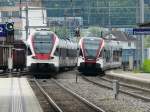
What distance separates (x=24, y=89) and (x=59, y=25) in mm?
52528

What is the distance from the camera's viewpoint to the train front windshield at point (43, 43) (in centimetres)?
4416

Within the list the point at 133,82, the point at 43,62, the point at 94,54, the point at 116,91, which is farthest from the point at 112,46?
the point at 116,91

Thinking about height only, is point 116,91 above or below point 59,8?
below

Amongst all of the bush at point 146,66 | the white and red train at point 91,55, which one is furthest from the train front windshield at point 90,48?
the bush at point 146,66

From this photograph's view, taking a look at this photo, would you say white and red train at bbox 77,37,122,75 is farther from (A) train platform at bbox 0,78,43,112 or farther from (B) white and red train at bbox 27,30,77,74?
(A) train platform at bbox 0,78,43,112

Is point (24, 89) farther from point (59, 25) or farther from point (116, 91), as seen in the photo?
point (59, 25)

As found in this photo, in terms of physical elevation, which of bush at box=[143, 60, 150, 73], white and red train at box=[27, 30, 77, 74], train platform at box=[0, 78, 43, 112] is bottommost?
bush at box=[143, 60, 150, 73]

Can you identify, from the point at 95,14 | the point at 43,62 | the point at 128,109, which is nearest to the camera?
the point at 128,109

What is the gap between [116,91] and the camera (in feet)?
84.1

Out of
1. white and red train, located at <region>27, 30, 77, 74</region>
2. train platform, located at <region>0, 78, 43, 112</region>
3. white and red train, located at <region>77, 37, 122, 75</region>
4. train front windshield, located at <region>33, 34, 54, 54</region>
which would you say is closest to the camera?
train platform, located at <region>0, 78, 43, 112</region>

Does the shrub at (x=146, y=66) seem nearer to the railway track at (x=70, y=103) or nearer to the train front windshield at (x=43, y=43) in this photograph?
the train front windshield at (x=43, y=43)

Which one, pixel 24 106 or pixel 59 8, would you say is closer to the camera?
pixel 24 106

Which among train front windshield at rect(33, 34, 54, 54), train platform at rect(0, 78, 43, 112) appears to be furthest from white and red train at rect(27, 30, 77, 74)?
train platform at rect(0, 78, 43, 112)

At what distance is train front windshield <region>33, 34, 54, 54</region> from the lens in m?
44.2
